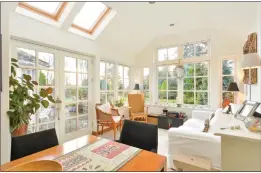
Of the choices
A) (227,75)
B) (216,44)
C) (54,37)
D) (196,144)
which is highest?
(216,44)

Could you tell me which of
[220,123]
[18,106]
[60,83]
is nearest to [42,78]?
[60,83]

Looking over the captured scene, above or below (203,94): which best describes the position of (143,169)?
below

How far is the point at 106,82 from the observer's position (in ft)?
14.3

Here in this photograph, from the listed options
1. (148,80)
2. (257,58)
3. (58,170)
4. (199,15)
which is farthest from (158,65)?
(58,170)

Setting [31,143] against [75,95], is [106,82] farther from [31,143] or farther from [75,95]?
[31,143]

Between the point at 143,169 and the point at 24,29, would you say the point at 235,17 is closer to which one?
the point at 143,169

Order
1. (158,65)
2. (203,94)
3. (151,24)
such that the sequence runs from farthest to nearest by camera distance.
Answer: (158,65) < (203,94) < (151,24)

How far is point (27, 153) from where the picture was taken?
1391 mm

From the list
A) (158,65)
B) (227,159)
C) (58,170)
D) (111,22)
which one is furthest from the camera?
(158,65)

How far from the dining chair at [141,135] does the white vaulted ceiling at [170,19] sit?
2586mm

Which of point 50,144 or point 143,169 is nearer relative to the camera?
point 143,169

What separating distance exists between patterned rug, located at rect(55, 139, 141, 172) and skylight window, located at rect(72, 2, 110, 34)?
2.76m

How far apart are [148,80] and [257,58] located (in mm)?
3529

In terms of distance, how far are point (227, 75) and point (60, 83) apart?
419cm
